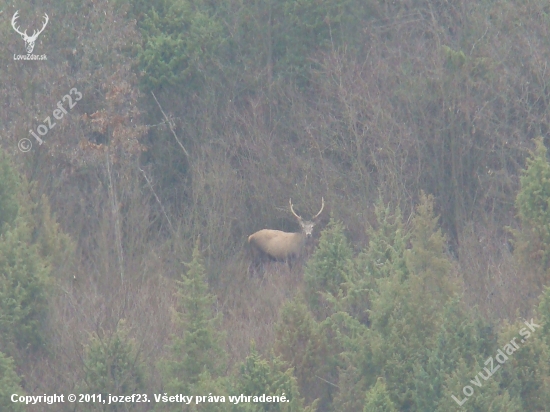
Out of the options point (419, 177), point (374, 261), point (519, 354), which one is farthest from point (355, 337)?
point (419, 177)

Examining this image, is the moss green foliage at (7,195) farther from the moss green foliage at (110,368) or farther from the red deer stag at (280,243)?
the red deer stag at (280,243)

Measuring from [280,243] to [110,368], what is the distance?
7.32 meters

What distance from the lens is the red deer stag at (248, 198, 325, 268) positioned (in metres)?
17.0

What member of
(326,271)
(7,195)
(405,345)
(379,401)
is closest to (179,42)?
(7,195)

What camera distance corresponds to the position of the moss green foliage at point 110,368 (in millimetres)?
10523

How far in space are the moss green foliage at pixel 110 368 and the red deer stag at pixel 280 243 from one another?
21.3 ft

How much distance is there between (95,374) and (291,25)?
12.3 m

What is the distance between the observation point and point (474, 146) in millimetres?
18859

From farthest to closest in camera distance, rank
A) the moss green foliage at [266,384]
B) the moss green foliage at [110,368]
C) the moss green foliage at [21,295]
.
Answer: the moss green foliage at [21,295]
the moss green foliage at [110,368]
the moss green foliage at [266,384]

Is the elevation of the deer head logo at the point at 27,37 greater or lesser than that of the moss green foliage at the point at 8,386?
greater

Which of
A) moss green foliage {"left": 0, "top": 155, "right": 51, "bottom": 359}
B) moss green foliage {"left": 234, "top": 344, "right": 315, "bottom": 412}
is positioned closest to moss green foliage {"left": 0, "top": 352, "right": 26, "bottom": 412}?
moss green foliage {"left": 0, "top": 155, "right": 51, "bottom": 359}

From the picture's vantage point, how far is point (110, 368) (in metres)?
10.6

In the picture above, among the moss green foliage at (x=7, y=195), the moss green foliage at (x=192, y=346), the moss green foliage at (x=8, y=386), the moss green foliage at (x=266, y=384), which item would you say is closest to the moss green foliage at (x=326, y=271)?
the moss green foliage at (x=192, y=346)

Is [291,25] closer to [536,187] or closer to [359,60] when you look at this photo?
[359,60]
